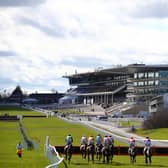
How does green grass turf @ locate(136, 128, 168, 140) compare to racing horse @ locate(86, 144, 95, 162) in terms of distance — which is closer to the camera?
racing horse @ locate(86, 144, 95, 162)

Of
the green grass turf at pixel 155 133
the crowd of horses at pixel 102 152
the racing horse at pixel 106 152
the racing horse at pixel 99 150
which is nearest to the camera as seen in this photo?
the racing horse at pixel 106 152

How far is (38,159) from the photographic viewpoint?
113ft

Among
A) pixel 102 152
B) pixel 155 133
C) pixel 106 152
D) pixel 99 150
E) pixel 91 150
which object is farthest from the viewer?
pixel 155 133

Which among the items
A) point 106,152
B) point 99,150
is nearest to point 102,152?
point 106,152

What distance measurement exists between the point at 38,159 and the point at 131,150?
4979mm

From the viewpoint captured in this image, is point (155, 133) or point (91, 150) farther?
point (155, 133)

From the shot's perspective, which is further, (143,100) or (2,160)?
(143,100)

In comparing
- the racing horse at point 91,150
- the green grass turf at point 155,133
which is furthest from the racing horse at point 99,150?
the green grass turf at point 155,133

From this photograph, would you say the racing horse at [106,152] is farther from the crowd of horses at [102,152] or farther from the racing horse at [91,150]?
the racing horse at [91,150]

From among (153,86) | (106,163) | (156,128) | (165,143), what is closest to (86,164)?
(106,163)

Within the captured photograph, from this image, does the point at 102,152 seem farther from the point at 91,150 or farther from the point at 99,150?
the point at 99,150

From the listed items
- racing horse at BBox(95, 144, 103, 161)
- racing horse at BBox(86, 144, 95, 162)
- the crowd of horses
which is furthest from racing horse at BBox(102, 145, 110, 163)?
racing horse at BBox(95, 144, 103, 161)

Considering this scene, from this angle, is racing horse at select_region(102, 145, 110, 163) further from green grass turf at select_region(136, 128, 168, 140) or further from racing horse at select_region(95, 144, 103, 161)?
green grass turf at select_region(136, 128, 168, 140)

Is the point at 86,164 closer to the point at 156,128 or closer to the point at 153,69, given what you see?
the point at 156,128
